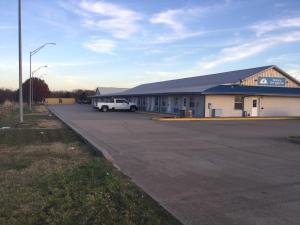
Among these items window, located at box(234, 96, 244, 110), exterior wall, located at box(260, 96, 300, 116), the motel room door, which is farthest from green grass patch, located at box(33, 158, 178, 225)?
exterior wall, located at box(260, 96, 300, 116)

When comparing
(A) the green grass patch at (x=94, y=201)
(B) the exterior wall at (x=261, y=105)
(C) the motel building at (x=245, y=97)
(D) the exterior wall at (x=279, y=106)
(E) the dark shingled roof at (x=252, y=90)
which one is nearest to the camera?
(A) the green grass patch at (x=94, y=201)

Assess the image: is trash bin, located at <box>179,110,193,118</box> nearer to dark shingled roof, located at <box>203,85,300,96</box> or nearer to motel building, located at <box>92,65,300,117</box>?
motel building, located at <box>92,65,300,117</box>

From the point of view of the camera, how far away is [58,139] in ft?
53.2

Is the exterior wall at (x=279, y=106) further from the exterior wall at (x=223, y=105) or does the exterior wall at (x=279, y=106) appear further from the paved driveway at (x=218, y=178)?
the paved driveway at (x=218, y=178)

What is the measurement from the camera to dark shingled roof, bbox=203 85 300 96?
111 ft

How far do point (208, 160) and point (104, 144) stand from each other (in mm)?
4936

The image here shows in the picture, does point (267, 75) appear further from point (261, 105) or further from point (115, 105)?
point (115, 105)

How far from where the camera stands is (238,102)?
119 feet

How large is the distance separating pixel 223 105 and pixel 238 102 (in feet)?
6.51

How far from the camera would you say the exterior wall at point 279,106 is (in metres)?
38.2

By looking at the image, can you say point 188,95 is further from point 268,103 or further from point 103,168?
point 103,168

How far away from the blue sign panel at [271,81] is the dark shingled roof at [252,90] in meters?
0.58

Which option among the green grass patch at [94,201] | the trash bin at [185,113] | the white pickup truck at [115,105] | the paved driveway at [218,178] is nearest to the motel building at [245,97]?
the trash bin at [185,113]

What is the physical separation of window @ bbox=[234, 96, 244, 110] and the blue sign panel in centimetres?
269
